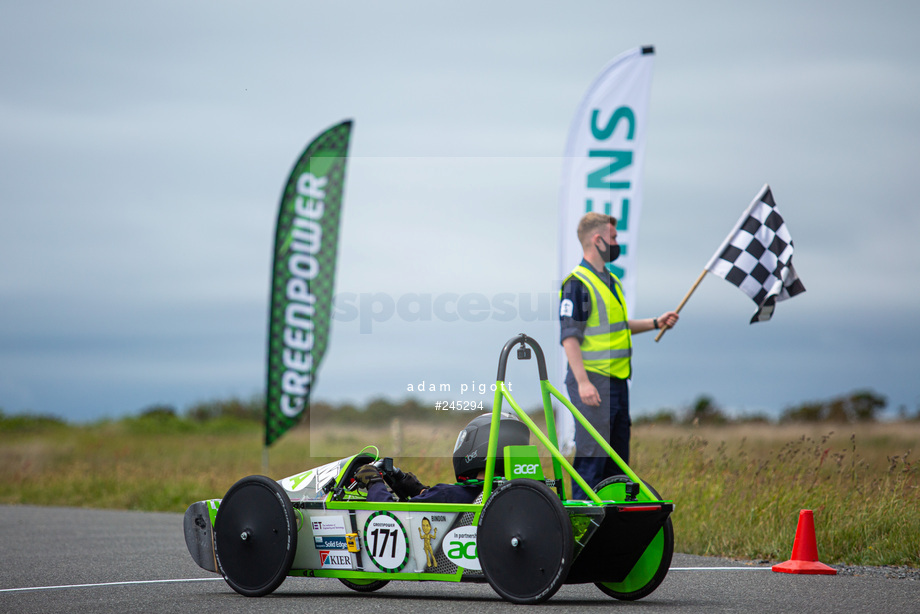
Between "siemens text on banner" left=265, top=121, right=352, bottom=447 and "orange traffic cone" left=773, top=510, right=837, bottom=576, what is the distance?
9.09 metres

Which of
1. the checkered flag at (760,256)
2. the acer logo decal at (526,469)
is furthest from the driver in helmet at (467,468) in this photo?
the checkered flag at (760,256)

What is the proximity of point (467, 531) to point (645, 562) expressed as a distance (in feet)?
3.34

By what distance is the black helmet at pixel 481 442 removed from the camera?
5824mm

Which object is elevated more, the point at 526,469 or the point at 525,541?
the point at 526,469

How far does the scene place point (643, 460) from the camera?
38.8ft

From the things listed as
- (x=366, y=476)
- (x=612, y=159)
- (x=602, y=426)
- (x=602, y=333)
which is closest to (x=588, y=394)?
(x=602, y=426)

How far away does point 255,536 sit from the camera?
593cm

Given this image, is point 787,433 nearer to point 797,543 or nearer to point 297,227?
point 297,227

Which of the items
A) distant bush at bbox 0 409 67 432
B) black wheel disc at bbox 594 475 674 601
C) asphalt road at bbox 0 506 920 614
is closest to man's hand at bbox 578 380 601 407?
asphalt road at bbox 0 506 920 614

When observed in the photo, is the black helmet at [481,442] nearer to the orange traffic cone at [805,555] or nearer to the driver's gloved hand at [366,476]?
the driver's gloved hand at [366,476]

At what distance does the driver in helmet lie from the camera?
5.80m

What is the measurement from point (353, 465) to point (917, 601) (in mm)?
3283

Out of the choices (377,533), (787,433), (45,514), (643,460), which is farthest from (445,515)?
(787,433)

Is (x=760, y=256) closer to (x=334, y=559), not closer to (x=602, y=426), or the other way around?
(x=602, y=426)
